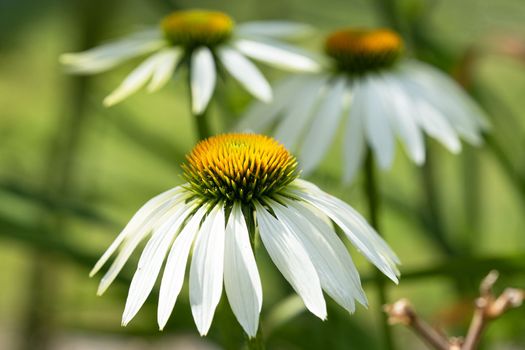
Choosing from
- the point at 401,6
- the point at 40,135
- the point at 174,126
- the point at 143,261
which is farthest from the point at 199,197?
the point at 174,126

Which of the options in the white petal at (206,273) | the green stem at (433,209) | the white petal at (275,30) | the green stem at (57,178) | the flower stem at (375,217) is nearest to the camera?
the white petal at (206,273)

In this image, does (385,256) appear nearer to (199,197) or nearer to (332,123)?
(199,197)

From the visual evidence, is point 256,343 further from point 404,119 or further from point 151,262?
point 404,119

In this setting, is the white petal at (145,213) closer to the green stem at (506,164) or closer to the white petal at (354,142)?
the white petal at (354,142)

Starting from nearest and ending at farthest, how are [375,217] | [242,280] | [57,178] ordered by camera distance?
[242,280] → [375,217] → [57,178]

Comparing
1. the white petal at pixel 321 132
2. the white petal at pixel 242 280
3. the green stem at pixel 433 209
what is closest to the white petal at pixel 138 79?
the white petal at pixel 321 132

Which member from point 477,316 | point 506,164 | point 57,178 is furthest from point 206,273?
point 57,178

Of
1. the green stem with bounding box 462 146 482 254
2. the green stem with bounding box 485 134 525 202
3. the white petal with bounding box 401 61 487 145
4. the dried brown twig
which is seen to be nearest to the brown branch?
the dried brown twig
